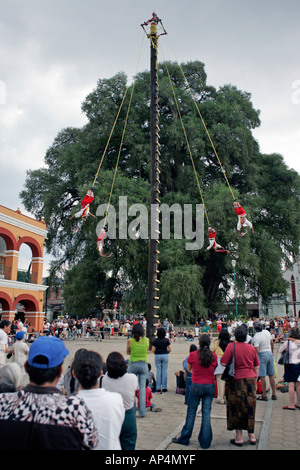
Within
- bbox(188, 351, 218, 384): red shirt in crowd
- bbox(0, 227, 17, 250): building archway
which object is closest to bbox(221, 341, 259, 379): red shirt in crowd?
bbox(188, 351, 218, 384): red shirt in crowd

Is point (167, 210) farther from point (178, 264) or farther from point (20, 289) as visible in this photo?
point (20, 289)

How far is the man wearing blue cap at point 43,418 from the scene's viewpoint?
2160 mm

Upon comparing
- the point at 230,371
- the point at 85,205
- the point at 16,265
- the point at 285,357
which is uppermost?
the point at 85,205

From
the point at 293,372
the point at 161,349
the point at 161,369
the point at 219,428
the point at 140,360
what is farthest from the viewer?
the point at 161,369

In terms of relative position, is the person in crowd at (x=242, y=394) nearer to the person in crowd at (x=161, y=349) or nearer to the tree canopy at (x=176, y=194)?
the person in crowd at (x=161, y=349)

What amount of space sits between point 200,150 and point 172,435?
91.1 ft

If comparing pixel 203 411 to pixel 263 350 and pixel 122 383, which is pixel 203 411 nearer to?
pixel 122 383

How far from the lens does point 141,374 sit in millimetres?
6848

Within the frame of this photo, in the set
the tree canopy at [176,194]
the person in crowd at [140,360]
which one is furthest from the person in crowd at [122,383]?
the tree canopy at [176,194]

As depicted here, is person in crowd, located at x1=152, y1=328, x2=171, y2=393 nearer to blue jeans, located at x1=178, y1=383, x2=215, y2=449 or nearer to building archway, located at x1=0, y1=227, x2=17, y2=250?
blue jeans, located at x1=178, y1=383, x2=215, y2=449

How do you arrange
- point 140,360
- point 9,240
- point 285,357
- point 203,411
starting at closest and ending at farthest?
point 203,411
point 140,360
point 285,357
point 9,240

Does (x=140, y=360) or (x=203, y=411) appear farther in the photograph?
(x=140, y=360)

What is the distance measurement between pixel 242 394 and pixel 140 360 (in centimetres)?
208

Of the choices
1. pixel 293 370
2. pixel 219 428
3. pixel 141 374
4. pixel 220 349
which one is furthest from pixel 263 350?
pixel 141 374
